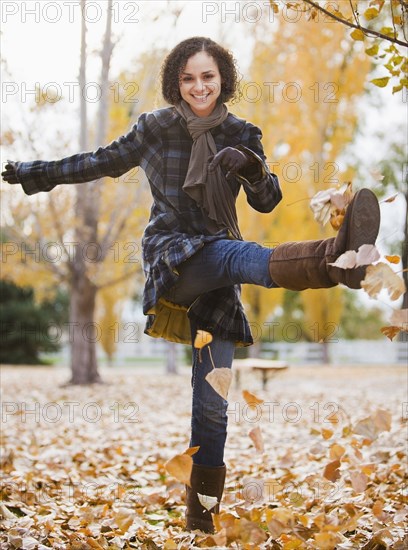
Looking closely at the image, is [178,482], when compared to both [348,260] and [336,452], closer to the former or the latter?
[336,452]

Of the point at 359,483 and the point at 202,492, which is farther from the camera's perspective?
the point at 202,492

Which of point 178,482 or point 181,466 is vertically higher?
point 181,466

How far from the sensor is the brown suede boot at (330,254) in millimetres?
1809

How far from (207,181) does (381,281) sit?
785 millimetres

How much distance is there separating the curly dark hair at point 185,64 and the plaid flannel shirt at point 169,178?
0.27 ft

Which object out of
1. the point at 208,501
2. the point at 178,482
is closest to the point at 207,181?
the point at 208,501

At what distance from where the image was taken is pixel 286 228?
54.2ft

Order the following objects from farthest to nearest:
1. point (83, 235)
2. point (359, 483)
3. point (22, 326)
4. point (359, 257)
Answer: point (22, 326) < point (83, 235) < point (359, 483) < point (359, 257)

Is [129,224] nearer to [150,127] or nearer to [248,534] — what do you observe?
[150,127]

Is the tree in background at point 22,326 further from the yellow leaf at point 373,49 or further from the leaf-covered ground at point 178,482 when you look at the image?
the yellow leaf at point 373,49

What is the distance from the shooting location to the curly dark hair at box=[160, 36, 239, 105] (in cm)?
242

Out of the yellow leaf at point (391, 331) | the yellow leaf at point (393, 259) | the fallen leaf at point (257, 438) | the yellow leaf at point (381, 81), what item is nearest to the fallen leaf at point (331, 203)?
the yellow leaf at point (393, 259)

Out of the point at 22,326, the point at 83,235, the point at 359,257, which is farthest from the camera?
the point at 22,326

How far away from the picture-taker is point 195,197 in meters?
2.29
